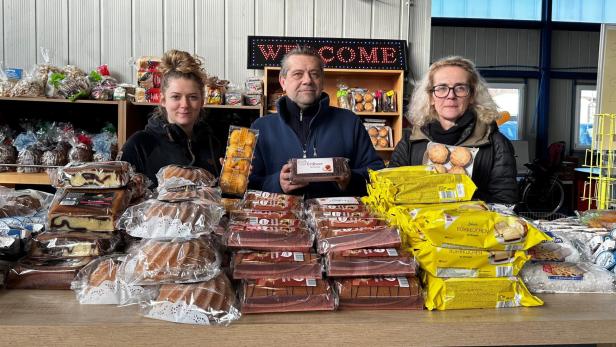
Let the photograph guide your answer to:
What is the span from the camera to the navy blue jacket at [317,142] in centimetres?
226

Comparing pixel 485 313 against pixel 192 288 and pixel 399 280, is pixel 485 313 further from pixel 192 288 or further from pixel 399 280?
pixel 192 288

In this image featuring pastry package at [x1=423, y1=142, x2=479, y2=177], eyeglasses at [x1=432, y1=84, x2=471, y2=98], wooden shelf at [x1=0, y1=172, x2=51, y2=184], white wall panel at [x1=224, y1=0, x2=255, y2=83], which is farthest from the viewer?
white wall panel at [x1=224, y1=0, x2=255, y2=83]

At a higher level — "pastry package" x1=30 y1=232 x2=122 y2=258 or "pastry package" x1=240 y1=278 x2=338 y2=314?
"pastry package" x1=30 y1=232 x2=122 y2=258

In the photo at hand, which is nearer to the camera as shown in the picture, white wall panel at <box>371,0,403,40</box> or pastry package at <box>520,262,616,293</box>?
pastry package at <box>520,262,616,293</box>

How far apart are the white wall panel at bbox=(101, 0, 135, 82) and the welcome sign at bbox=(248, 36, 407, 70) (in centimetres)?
113

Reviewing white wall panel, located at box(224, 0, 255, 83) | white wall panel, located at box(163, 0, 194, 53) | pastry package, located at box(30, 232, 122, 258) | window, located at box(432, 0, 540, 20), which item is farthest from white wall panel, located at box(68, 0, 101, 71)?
window, located at box(432, 0, 540, 20)

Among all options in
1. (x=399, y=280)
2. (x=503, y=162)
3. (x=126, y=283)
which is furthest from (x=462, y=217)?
(x=503, y=162)

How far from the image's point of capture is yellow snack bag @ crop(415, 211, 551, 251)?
106 centimetres

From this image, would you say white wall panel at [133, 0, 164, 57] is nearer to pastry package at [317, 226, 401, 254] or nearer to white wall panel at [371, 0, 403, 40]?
white wall panel at [371, 0, 403, 40]

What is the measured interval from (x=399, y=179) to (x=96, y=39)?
4.04 m

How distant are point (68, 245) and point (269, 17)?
3837mm

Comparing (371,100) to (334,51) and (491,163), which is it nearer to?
(334,51)

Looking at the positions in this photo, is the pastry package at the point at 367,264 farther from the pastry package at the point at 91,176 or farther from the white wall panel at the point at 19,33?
the white wall panel at the point at 19,33

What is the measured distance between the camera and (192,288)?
100cm
